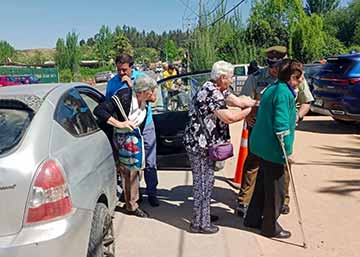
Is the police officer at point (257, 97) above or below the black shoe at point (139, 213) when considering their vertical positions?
above

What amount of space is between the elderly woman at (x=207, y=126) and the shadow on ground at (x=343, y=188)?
81.4 inches

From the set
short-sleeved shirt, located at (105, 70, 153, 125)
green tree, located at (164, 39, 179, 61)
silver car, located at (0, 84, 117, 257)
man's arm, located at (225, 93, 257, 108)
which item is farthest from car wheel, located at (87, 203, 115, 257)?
green tree, located at (164, 39, 179, 61)

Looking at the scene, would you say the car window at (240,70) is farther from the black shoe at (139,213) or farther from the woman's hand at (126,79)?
the black shoe at (139,213)

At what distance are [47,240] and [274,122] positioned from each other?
8.02 ft

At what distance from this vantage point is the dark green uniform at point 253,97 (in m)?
4.98

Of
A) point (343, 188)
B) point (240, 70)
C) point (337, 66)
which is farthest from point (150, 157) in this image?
point (240, 70)

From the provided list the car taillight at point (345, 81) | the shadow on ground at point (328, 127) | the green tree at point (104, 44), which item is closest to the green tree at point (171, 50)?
the green tree at point (104, 44)

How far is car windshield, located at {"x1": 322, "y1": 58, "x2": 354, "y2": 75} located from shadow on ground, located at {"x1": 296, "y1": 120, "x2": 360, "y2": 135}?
4.88 feet

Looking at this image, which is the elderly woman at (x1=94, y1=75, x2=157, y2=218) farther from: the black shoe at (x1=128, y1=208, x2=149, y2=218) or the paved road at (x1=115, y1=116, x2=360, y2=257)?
the paved road at (x1=115, y1=116, x2=360, y2=257)

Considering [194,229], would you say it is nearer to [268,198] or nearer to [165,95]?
[268,198]

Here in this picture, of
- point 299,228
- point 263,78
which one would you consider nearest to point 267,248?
point 299,228

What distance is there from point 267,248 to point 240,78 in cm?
1418

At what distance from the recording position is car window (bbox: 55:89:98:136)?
308 centimetres

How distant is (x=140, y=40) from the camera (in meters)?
159
